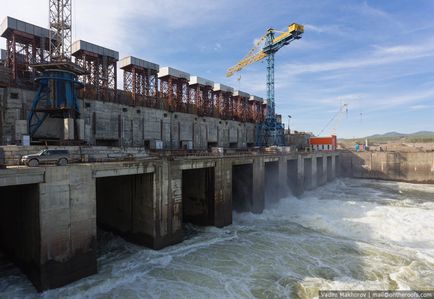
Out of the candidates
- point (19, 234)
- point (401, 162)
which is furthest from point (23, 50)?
Answer: point (401, 162)

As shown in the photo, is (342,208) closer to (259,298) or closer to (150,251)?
(259,298)

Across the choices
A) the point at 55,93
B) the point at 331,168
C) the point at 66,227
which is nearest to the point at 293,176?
the point at 331,168

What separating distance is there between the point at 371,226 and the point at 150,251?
2501cm

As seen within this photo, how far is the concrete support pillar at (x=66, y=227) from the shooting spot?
14883 millimetres

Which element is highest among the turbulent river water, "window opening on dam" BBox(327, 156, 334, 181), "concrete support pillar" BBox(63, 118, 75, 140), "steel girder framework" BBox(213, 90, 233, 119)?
"steel girder framework" BBox(213, 90, 233, 119)

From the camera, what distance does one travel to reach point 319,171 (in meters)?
60.6

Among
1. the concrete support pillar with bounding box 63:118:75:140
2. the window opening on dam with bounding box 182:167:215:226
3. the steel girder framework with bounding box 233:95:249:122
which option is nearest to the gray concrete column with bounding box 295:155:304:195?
the steel girder framework with bounding box 233:95:249:122

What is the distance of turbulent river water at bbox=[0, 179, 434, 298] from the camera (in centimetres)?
1605

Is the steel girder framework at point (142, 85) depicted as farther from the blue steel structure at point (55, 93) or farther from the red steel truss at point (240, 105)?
the red steel truss at point (240, 105)

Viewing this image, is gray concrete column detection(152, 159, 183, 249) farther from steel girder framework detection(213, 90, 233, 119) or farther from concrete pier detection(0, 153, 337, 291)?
steel girder framework detection(213, 90, 233, 119)

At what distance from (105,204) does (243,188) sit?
18.3 metres

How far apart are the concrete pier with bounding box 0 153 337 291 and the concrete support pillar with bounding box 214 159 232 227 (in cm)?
11

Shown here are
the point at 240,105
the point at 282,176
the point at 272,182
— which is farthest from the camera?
the point at 240,105

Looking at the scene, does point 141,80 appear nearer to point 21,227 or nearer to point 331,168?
point 21,227
